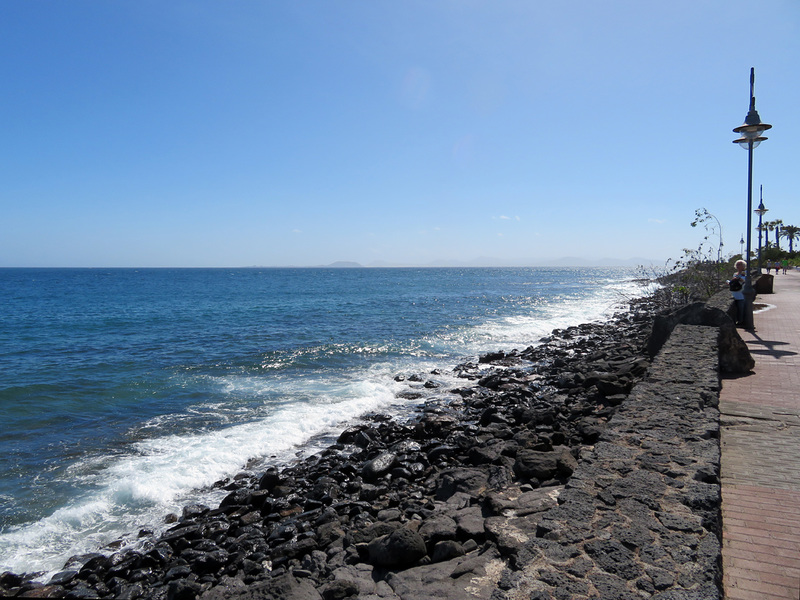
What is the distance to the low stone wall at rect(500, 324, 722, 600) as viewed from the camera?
300 cm

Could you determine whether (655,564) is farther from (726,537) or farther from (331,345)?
(331,345)

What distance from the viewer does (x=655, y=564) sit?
312 centimetres

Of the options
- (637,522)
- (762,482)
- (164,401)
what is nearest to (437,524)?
(637,522)

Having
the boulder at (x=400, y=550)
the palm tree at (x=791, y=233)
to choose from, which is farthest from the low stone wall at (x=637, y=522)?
the palm tree at (x=791, y=233)

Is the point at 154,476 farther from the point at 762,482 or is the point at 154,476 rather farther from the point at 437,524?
the point at 762,482

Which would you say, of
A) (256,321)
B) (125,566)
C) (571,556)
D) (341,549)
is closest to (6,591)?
(125,566)

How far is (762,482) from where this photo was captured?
14.8 feet

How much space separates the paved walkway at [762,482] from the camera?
331 centimetres

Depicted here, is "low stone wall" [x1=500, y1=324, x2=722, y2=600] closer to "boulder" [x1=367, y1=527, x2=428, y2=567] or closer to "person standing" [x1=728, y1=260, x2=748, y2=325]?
"boulder" [x1=367, y1=527, x2=428, y2=567]

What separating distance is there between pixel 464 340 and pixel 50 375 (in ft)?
54.9

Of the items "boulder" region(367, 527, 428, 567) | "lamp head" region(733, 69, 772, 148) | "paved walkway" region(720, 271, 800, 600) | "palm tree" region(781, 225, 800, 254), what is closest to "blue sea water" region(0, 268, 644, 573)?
"boulder" region(367, 527, 428, 567)

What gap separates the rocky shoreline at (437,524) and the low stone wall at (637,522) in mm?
14

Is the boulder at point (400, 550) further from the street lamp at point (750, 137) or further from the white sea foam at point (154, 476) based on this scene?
the street lamp at point (750, 137)

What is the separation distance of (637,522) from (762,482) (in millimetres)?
1922
